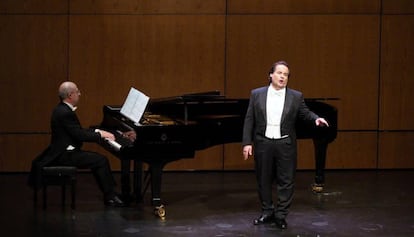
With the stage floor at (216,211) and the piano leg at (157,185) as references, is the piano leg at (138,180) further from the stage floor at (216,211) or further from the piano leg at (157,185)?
the piano leg at (157,185)

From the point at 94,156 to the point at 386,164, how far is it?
4045 millimetres

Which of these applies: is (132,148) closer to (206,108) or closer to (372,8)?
(206,108)

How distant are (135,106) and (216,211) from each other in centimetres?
125

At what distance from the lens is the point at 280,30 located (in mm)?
9117

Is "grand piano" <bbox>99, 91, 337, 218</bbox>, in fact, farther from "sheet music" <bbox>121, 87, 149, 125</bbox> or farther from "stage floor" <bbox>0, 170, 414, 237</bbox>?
"stage floor" <bbox>0, 170, 414, 237</bbox>

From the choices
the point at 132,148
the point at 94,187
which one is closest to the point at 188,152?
the point at 132,148

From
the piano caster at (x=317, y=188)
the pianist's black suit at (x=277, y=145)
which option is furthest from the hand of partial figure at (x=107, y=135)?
the piano caster at (x=317, y=188)

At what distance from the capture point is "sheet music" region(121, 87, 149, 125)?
670 centimetres

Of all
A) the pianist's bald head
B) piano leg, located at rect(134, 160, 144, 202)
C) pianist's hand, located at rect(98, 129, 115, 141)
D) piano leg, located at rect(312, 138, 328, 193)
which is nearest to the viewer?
pianist's hand, located at rect(98, 129, 115, 141)

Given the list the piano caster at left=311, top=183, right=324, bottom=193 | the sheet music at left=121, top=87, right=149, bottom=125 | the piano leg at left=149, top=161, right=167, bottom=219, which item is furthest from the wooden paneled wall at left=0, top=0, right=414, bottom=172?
the piano leg at left=149, top=161, right=167, bottom=219

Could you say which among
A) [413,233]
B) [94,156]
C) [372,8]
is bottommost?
[413,233]

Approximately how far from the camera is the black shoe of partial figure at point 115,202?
7.27 m

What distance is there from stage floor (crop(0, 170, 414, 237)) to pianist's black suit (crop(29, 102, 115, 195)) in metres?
0.39

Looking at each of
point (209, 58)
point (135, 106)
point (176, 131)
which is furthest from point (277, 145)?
point (209, 58)
